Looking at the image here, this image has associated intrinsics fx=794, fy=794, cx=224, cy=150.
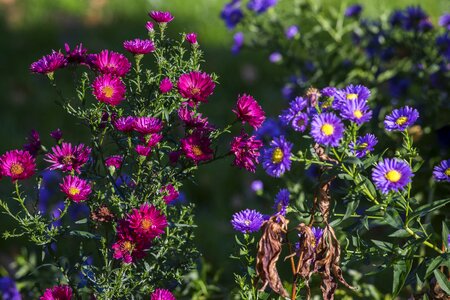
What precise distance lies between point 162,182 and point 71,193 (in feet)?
0.75

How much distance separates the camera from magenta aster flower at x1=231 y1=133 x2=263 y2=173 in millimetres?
1667

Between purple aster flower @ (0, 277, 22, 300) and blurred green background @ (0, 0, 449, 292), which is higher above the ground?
blurred green background @ (0, 0, 449, 292)

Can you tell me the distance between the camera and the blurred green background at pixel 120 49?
340cm

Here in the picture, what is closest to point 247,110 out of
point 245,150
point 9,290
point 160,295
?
point 245,150

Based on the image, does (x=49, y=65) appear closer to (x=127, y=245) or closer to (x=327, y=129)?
(x=127, y=245)

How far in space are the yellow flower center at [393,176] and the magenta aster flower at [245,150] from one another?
0.29 meters

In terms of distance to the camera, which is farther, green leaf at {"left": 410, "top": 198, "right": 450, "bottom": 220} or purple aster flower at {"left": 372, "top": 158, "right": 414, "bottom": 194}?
green leaf at {"left": 410, "top": 198, "right": 450, "bottom": 220}

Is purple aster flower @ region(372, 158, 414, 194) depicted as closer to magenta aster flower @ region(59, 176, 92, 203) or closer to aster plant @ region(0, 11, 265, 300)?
aster plant @ region(0, 11, 265, 300)

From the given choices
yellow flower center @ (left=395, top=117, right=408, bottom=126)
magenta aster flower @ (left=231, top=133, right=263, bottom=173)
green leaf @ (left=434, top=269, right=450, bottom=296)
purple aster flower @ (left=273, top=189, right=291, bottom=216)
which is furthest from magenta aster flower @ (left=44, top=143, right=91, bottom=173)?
green leaf @ (left=434, top=269, right=450, bottom=296)

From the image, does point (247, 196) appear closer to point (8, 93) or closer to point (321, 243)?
point (8, 93)

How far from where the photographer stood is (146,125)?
157 cm

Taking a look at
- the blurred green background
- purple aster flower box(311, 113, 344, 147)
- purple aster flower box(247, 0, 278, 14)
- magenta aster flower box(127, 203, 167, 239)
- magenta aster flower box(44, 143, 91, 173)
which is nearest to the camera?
purple aster flower box(311, 113, 344, 147)

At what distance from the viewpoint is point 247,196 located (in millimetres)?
3447

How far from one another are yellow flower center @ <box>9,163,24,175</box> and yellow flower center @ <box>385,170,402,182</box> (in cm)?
73
